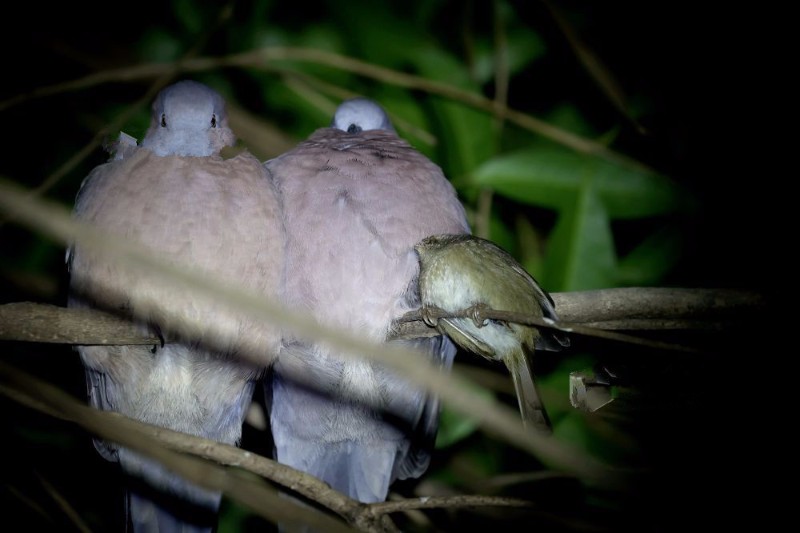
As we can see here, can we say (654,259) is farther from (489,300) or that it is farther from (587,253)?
(489,300)

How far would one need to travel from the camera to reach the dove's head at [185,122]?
120 cm

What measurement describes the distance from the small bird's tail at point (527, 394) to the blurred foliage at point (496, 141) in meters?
0.36

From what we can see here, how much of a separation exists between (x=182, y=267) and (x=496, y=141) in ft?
3.28

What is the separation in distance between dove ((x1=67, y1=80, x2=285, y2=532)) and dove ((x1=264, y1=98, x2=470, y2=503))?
6 centimetres

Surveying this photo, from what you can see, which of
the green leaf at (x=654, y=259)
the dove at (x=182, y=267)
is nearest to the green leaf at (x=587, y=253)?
the green leaf at (x=654, y=259)

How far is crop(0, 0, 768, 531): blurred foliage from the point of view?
154 centimetres

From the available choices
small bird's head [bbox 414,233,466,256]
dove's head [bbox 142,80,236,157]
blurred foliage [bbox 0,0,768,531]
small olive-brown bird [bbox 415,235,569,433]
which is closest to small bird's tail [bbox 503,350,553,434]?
small olive-brown bird [bbox 415,235,569,433]

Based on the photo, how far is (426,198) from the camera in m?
1.29

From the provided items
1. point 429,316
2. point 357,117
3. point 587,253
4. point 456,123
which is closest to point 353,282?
point 429,316

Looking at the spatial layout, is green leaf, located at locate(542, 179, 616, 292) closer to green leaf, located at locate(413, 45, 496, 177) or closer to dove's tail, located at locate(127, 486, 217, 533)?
green leaf, located at locate(413, 45, 496, 177)

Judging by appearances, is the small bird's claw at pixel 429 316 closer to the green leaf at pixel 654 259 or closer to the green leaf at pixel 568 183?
the green leaf at pixel 568 183

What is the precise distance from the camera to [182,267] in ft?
3.65

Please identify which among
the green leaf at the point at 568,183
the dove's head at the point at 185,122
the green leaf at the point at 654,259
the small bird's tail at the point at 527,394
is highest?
the dove's head at the point at 185,122

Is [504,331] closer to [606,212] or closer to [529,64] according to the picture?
[606,212]
